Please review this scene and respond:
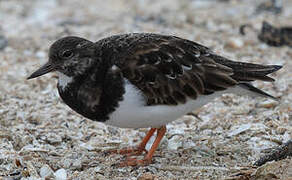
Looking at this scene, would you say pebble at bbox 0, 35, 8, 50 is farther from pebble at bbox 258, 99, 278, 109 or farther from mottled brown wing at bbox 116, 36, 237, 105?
pebble at bbox 258, 99, 278, 109

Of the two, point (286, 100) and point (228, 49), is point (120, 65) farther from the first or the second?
point (228, 49)

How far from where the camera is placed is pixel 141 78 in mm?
3490

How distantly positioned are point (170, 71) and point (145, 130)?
1.02 meters

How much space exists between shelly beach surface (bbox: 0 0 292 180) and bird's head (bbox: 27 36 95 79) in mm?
666

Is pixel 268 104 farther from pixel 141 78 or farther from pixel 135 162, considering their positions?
pixel 141 78

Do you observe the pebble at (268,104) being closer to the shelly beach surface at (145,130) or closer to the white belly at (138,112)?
the shelly beach surface at (145,130)

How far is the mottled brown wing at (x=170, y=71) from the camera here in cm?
351

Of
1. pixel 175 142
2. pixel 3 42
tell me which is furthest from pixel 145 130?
pixel 3 42

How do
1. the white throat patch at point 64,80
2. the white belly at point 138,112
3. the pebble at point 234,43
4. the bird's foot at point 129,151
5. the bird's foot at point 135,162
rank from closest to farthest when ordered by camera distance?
the white belly at point 138,112, the white throat patch at point 64,80, the bird's foot at point 135,162, the bird's foot at point 129,151, the pebble at point 234,43

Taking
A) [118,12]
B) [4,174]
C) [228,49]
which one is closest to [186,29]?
[228,49]

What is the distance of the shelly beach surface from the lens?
3.65m

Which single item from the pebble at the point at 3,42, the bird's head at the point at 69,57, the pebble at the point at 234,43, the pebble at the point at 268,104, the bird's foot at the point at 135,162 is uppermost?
the bird's head at the point at 69,57

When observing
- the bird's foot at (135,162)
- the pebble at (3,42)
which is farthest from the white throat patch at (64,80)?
the pebble at (3,42)

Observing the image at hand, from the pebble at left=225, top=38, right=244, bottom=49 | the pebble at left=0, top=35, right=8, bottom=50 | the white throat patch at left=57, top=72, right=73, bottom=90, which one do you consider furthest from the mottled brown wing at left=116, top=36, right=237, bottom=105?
the pebble at left=0, top=35, right=8, bottom=50
